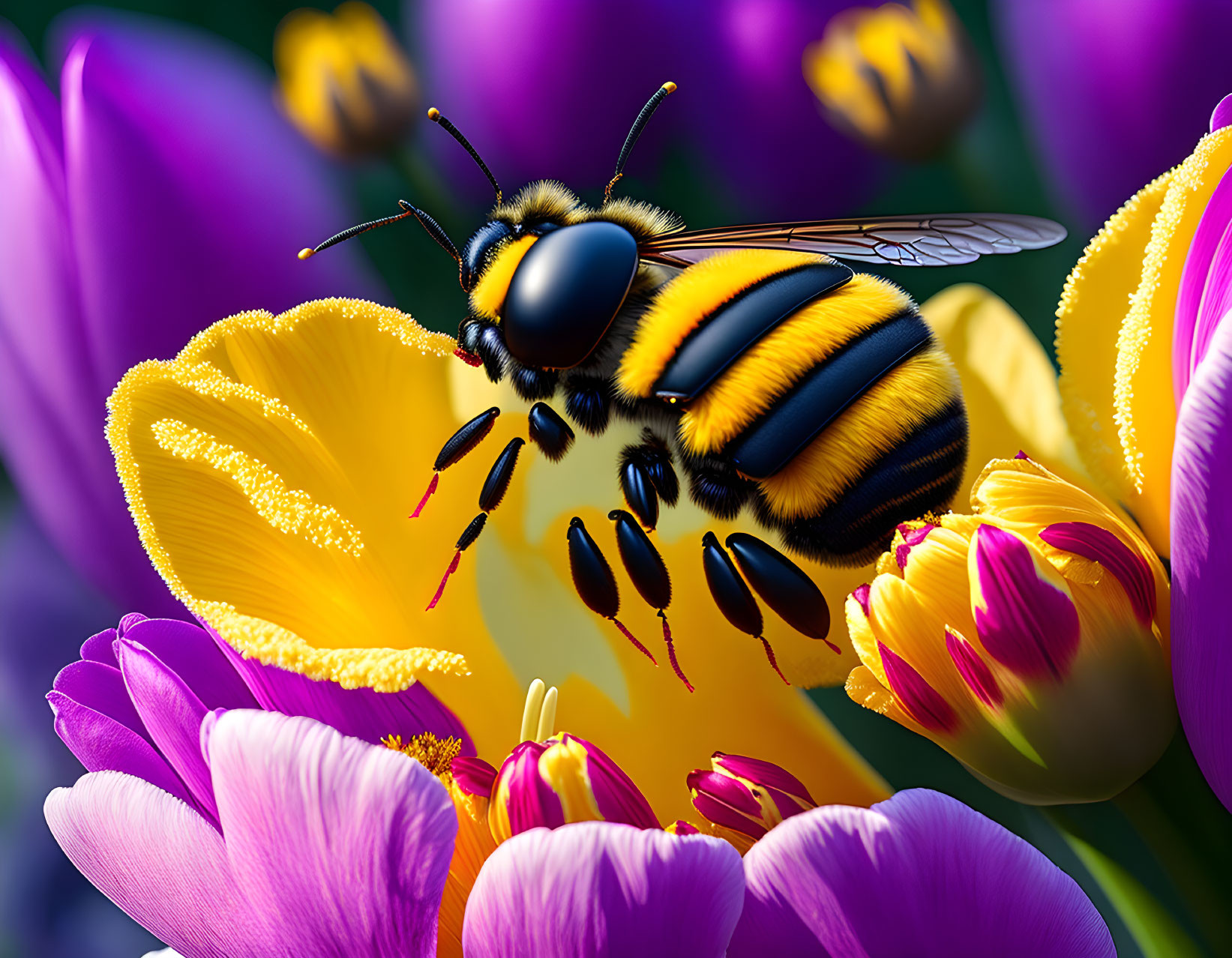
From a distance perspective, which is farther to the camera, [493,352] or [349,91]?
[349,91]

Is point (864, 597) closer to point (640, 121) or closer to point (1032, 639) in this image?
point (1032, 639)

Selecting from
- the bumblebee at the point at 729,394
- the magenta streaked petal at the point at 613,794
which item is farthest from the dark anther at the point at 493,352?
the magenta streaked petal at the point at 613,794

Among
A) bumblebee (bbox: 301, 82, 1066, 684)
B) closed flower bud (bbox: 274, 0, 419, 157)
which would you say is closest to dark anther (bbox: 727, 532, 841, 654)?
bumblebee (bbox: 301, 82, 1066, 684)

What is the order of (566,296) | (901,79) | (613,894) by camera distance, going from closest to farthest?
(613,894) < (566,296) < (901,79)

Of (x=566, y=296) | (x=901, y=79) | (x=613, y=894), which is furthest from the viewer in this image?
(x=901, y=79)

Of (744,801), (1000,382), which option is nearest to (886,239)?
(1000,382)

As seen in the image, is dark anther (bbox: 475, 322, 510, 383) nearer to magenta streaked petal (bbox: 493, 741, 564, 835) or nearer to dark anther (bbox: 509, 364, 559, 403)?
dark anther (bbox: 509, 364, 559, 403)

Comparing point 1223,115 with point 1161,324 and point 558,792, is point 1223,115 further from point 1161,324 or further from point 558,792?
point 558,792
